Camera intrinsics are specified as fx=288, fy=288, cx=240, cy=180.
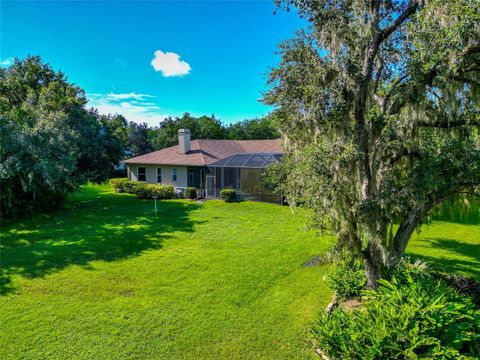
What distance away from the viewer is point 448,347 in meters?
3.66

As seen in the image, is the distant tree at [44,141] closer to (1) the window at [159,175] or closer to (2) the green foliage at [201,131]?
(1) the window at [159,175]

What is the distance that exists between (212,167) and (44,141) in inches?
388

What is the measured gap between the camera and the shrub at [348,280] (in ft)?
20.1

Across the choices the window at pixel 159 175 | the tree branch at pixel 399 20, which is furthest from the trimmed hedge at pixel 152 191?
the tree branch at pixel 399 20

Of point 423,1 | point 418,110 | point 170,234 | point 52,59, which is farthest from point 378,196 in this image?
point 52,59

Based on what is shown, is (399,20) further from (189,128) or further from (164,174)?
(189,128)

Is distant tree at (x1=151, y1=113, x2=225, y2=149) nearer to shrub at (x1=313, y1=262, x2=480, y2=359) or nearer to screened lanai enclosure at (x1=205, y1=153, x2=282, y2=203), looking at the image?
screened lanai enclosure at (x1=205, y1=153, x2=282, y2=203)

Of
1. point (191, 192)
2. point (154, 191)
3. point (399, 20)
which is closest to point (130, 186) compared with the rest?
point (154, 191)

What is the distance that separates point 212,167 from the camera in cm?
2003

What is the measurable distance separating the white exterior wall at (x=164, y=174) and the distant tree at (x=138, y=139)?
69.3 ft

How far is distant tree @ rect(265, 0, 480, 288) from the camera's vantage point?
4.71 m

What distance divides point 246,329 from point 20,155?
41.7 ft

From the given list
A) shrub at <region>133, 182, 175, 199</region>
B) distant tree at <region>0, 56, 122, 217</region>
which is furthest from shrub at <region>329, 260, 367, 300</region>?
shrub at <region>133, 182, 175, 199</region>

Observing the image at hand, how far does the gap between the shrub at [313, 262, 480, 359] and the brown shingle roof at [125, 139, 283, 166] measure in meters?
16.8
